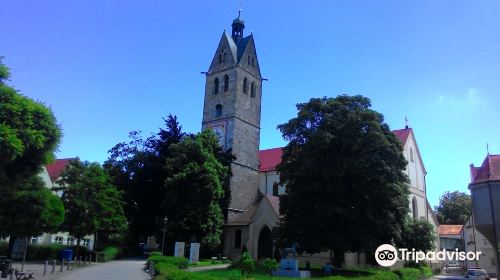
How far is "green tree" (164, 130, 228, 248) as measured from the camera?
1500 inches

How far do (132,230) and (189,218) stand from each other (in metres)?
9.45

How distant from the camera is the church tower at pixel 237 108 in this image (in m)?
46.5

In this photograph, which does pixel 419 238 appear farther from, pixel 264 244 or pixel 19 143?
pixel 19 143

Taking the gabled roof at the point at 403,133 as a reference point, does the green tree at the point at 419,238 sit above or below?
below

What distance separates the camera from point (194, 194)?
3847 centimetres

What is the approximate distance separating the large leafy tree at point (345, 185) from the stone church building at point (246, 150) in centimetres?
1115

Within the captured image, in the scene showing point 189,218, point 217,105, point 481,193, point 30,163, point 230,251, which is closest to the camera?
point 481,193

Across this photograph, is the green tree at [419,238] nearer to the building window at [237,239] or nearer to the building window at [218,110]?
the building window at [237,239]

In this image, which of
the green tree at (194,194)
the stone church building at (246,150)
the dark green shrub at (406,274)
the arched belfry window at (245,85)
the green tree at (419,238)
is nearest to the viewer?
the dark green shrub at (406,274)

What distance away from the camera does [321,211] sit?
27.6 m

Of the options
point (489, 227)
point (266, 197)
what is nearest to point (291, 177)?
point (266, 197)

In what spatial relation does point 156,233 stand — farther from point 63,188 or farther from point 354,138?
point 354,138

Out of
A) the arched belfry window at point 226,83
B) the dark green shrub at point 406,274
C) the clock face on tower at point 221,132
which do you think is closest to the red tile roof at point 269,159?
the clock face on tower at point 221,132

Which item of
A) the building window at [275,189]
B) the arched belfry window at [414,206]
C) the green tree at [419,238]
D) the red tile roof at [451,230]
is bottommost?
the green tree at [419,238]
